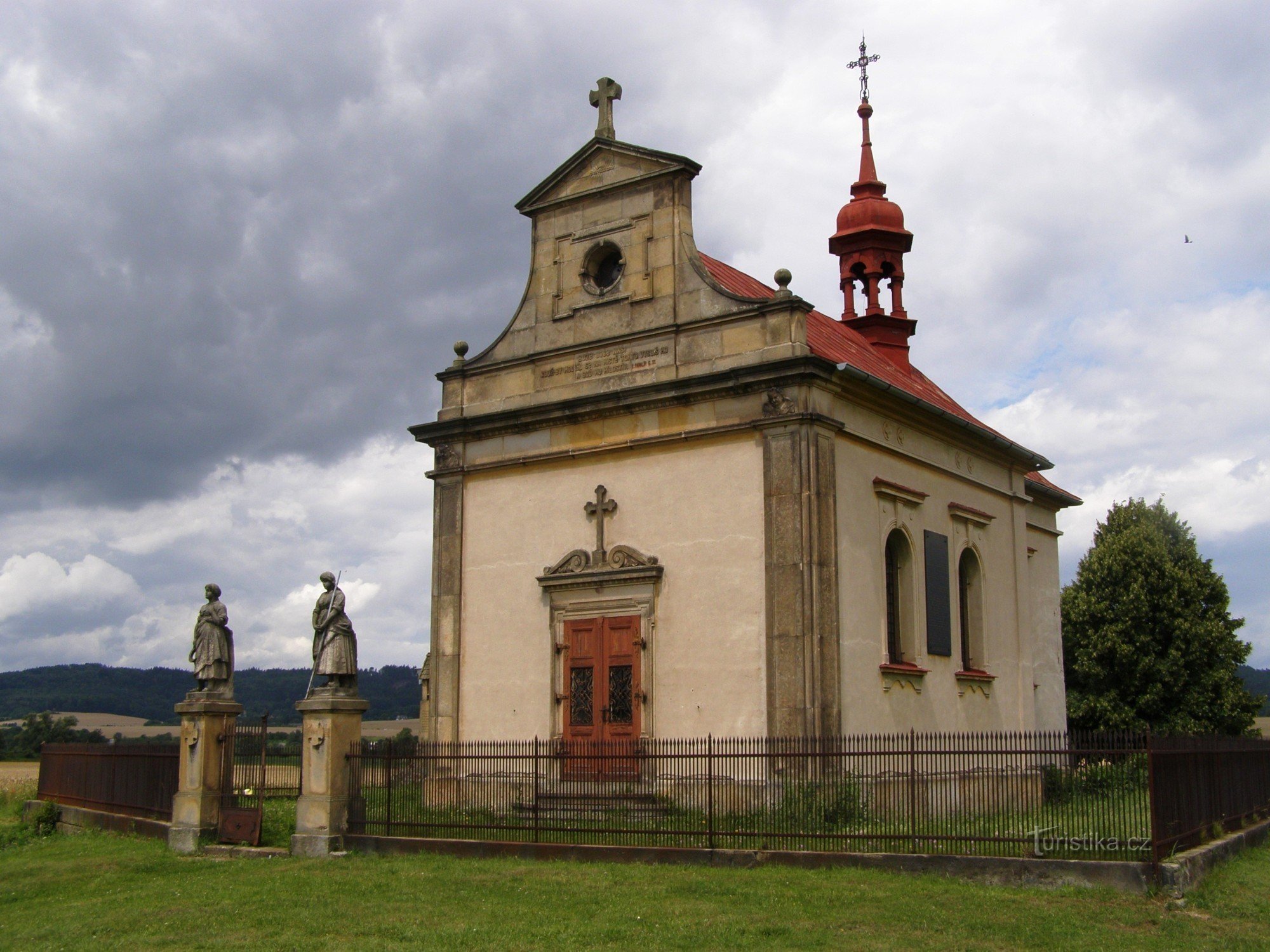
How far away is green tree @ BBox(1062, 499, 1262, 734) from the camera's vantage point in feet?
111

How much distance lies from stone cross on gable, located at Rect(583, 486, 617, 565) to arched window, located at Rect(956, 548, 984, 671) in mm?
6860

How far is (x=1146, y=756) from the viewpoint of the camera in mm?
12914

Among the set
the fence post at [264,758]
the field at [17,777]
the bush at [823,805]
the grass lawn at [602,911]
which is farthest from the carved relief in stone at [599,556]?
the field at [17,777]

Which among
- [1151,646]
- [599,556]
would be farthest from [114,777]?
[1151,646]

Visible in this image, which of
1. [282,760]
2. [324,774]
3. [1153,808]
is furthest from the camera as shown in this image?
[282,760]

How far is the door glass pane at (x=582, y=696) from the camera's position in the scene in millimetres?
20125

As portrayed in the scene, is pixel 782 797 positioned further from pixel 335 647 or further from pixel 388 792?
pixel 335 647

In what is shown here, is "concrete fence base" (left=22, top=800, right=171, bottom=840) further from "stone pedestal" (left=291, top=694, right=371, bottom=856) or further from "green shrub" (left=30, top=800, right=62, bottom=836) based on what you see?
"stone pedestal" (left=291, top=694, right=371, bottom=856)

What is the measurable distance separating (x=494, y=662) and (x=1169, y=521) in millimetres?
26099

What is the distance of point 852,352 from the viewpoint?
2408 cm

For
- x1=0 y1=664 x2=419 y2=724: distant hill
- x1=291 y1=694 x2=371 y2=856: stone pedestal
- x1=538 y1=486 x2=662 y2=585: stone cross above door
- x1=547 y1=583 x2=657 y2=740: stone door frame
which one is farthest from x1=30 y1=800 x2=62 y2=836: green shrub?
x1=0 y1=664 x2=419 y2=724: distant hill

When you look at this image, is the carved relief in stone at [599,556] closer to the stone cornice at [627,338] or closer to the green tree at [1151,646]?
the stone cornice at [627,338]

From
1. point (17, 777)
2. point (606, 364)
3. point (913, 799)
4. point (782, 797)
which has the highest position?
point (606, 364)

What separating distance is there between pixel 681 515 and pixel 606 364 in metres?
3.07
